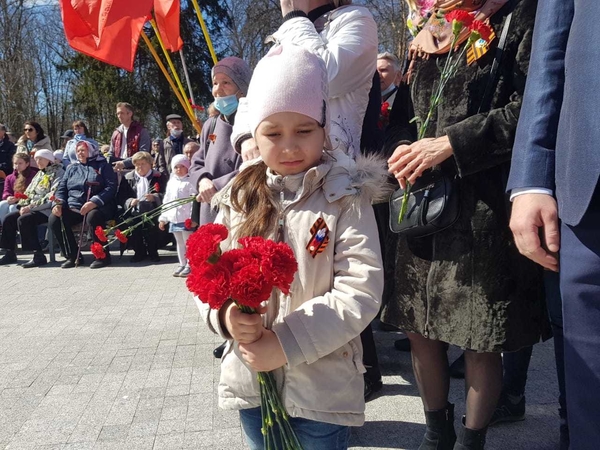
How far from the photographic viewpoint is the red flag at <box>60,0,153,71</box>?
4.61 metres

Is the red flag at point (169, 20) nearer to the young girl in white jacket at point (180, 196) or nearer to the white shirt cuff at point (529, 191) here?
the young girl in white jacket at point (180, 196)

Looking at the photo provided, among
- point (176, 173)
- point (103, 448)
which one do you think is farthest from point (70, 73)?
point (103, 448)

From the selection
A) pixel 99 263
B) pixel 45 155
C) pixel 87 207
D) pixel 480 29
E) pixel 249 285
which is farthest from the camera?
pixel 45 155

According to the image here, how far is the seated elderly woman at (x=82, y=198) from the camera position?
310 inches

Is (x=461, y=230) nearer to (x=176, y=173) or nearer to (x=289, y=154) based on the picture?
(x=289, y=154)

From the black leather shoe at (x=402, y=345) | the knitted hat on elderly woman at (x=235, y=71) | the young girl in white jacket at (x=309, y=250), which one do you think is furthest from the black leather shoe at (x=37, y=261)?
the young girl in white jacket at (x=309, y=250)

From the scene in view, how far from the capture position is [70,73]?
77.9 feet

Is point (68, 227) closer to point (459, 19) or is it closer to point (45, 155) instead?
point (45, 155)

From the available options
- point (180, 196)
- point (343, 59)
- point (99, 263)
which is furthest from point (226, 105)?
point (99, 263)

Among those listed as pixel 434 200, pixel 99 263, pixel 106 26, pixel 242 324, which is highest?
pixel 106 26

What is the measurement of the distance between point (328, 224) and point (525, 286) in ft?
2.68

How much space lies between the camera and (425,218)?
6.32ft

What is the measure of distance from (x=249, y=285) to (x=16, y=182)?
29.5 feet

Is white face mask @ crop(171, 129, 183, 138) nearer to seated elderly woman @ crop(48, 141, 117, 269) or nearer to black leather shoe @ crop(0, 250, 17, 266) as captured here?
seated elderly woman @ crop(48, 141, 117, 269)
